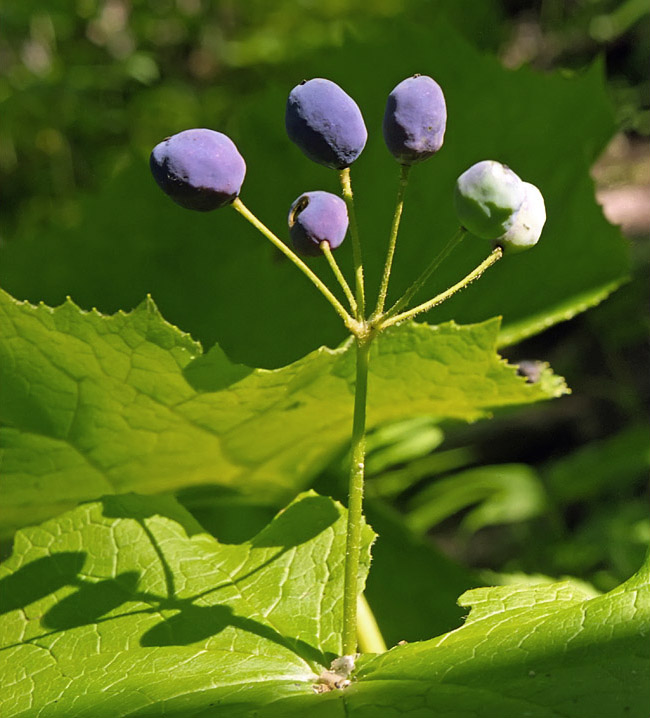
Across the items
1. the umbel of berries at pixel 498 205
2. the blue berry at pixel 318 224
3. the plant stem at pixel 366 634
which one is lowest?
the plant stem at pixel 366 634

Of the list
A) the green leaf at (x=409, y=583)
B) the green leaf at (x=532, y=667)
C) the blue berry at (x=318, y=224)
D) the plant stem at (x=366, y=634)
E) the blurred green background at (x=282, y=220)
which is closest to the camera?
the green leaf at (x=532, y=667)

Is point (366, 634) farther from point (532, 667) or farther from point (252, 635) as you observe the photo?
point (532, 667)

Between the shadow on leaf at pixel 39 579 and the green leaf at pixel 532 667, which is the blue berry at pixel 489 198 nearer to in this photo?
the green leaf at pixel 532 667

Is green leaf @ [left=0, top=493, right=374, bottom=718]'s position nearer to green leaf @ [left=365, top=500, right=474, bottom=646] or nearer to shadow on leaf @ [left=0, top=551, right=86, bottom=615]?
shadow on leaf @ [left=0, top=551, right=86, bottom=615]

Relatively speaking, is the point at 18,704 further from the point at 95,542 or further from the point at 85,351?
the point at 85,351

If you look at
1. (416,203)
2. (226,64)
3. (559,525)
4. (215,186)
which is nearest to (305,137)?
(215,186)

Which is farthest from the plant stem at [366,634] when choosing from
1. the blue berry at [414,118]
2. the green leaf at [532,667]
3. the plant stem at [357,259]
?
the blue berry at [414,118]

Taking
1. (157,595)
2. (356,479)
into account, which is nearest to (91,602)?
(157,595)
